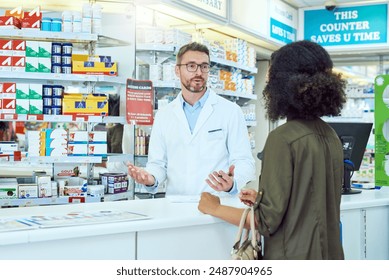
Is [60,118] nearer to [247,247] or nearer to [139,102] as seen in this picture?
[139,102]

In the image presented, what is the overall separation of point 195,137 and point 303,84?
1.55 m

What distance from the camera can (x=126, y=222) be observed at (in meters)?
2.02

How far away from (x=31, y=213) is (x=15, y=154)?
203 centimetres

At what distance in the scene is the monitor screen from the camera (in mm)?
3688

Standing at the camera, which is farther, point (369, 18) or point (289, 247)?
point (369, 18)

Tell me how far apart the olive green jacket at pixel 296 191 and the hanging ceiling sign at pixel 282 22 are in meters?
5.39

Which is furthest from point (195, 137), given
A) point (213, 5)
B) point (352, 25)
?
point (352, 25)

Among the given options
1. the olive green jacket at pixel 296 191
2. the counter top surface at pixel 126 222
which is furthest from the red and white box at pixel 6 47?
the olive green jacket at pixel 296 191

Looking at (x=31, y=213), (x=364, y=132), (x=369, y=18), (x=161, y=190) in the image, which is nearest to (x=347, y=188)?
(x=364, y=132)

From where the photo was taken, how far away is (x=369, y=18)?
7090mm

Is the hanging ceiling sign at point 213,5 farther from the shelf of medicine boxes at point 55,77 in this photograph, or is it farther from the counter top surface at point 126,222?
the counter top surface at point 126,222

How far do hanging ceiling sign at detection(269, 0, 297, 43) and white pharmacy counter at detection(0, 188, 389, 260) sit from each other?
467cm

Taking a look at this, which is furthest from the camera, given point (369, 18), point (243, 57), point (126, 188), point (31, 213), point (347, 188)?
point (369, 18)

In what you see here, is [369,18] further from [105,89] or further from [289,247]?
[289,247]
